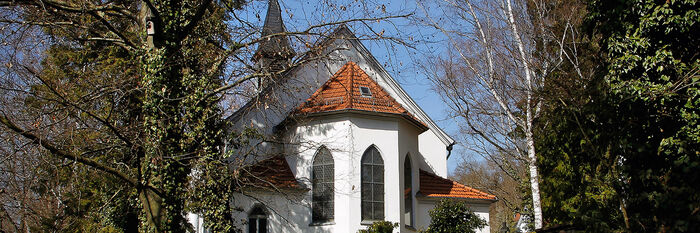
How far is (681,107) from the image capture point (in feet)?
33.0

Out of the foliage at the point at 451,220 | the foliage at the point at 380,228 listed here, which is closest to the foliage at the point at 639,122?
the foliage at the point at 451,220

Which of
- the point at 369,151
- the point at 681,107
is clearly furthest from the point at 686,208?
the point at 369,151

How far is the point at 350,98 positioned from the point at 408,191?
356 cm

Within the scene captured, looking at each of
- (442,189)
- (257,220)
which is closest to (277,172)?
(257,220)

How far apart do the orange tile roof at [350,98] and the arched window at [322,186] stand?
52.2 inches

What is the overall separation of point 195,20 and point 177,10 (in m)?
0.39

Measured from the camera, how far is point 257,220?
17906 millimetres

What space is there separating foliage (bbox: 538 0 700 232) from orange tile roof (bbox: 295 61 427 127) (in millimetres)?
7619

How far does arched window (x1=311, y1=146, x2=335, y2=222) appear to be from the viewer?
59.1ft

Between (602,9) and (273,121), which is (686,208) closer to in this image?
(602,9)

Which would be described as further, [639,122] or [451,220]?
[451,220]

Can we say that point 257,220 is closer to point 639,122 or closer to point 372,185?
point 372,185

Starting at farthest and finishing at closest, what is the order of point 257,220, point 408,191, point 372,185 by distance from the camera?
point 408,191
point 372,185
point 257,220

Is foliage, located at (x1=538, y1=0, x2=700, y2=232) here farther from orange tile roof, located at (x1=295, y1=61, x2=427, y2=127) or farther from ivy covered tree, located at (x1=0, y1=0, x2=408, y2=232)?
orange tile roof, located at (x1=295, y1=61, x2=427, y2=127)
